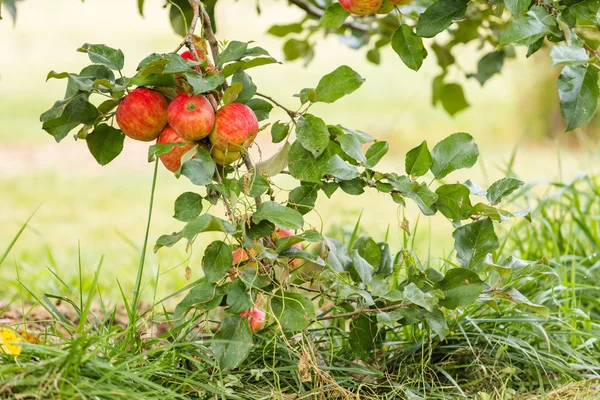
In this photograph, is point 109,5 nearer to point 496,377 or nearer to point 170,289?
point 170,289

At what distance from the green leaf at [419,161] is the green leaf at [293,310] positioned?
250mm

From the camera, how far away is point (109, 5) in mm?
8922

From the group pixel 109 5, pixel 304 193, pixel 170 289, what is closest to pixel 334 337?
pixel 304 193

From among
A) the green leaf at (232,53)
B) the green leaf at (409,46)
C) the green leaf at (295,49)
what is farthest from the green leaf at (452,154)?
the green leaf at (295,49)

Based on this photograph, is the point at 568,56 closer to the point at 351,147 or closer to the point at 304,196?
the point at 351,147

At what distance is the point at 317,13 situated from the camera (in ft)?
6.16

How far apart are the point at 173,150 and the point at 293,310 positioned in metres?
0.28

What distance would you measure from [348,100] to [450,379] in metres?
5.23

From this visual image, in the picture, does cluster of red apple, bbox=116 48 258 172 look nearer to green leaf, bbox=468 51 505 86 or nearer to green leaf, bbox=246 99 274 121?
green leaf, bbox=246 99 274 121

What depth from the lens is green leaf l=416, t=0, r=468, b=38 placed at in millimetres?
1086

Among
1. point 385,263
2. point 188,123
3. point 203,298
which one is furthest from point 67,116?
point 385,263

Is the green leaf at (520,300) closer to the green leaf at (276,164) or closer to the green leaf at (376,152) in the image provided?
the green leaf at (376,152)

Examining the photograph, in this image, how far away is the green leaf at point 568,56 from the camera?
896 mm

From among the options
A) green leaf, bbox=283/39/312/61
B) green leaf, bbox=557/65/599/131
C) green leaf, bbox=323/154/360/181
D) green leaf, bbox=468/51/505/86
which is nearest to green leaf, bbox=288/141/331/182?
green leaf, bbox=323/154/360/181
